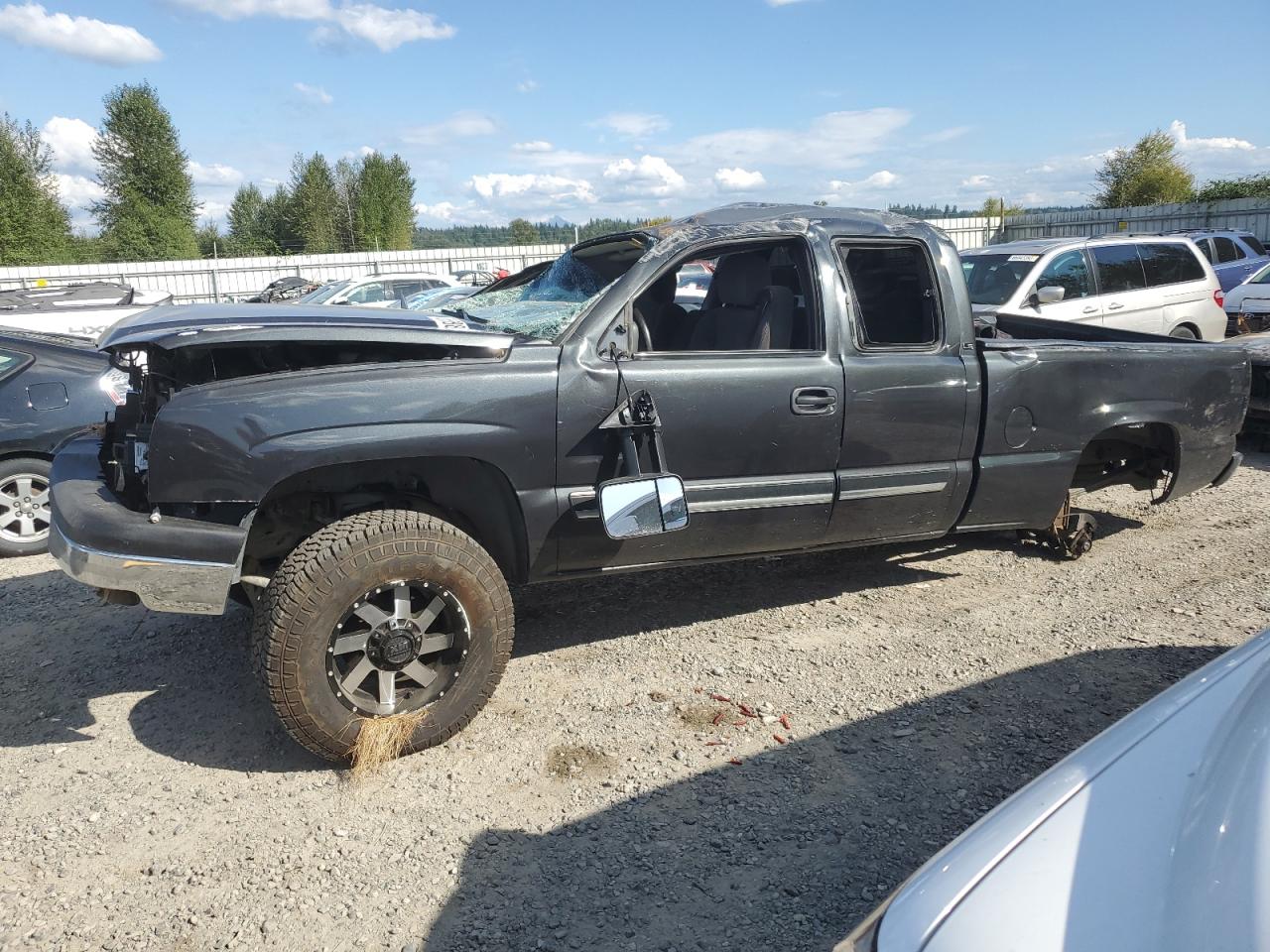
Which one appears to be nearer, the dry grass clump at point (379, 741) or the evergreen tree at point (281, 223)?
the dry grass clump at point (379, 741)

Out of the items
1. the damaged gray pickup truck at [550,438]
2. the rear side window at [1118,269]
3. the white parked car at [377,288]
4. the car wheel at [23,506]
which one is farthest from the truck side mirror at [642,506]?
the white parked car at [377,288]

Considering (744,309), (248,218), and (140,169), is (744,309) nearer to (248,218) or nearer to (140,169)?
(140,169)

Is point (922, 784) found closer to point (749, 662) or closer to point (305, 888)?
point (749, 662)

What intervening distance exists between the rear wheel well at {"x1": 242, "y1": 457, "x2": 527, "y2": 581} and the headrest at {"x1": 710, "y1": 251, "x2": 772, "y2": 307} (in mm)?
1616

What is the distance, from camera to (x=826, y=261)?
4.12 meters

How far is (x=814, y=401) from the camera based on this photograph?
3955 millimetres

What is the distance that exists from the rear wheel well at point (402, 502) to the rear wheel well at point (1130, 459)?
322 cm

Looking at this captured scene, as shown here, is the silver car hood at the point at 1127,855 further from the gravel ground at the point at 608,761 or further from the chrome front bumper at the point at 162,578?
the chrome front bumper at the point at 162,578

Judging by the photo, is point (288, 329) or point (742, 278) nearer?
point (288, 329)

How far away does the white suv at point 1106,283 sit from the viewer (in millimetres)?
8891

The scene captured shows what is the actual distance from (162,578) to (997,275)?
8.26m

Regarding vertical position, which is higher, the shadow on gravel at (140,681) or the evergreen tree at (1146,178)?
the evergreen tree at (1146,178)

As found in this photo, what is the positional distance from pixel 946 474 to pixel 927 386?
0.43 m

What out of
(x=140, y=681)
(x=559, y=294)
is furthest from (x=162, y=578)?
(x=559, y=294)
